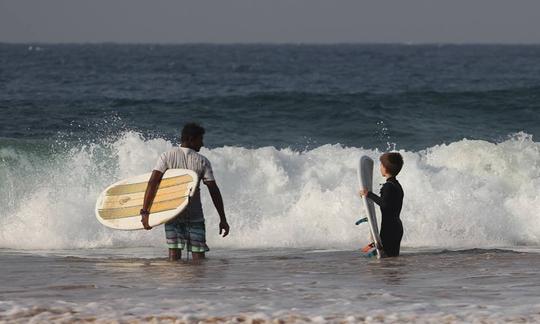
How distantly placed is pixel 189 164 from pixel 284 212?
524 cm

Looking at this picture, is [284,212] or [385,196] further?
[284,212]

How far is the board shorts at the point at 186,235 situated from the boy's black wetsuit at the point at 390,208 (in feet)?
4.99

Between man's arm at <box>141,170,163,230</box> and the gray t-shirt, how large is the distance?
6 centimetres

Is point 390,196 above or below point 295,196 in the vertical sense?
below

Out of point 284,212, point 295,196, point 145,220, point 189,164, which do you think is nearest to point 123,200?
point 145,220

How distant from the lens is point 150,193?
8.69 metres

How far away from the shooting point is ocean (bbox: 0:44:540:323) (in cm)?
673

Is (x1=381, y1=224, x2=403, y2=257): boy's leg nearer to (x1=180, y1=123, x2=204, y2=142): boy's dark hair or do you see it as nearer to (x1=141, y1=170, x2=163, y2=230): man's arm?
(x1=180, y1=123, x2=204, y2=142): boy's dark hair

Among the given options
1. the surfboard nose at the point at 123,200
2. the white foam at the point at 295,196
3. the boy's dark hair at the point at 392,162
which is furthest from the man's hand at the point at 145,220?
the white foam at the point at 295,196

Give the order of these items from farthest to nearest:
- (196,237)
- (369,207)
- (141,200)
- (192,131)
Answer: (141,200), (369,207), (196,237), (192,131)

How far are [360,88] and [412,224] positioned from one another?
967 inches

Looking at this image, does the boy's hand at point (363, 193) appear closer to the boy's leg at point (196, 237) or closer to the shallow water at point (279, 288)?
the shallow water at point (279, 288)

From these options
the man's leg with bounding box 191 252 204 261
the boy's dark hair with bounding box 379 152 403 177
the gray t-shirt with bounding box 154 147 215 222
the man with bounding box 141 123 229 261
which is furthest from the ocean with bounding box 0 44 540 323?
the boy's dark hair with bounding box 379 152 403 177

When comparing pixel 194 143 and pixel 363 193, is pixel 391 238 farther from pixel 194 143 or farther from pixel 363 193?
pixel 194 143
